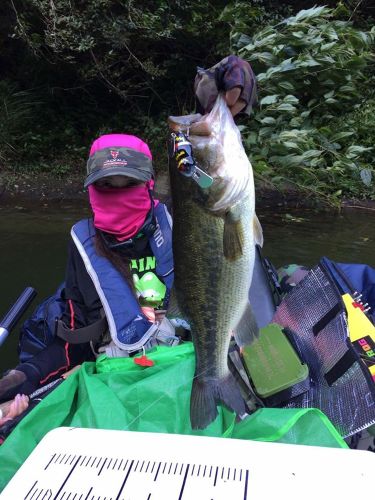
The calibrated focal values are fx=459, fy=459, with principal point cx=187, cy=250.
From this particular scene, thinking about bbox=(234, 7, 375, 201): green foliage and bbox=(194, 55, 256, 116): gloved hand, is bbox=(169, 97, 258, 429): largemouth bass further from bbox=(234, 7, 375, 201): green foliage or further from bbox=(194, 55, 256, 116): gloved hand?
bbox=(234, 7, 375, 201): green foliage

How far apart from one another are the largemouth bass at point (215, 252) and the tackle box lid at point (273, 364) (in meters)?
0.39

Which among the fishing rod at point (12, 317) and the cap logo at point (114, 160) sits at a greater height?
the cap logo at point (114, 160)

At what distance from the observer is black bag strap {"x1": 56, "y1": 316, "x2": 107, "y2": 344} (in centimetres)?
240

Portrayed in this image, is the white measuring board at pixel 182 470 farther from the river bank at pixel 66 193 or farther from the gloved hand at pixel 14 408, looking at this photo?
the river bank at pixel 66 193

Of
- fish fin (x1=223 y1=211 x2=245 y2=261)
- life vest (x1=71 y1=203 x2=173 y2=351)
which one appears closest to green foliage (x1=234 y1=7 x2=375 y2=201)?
life vest (x1=71 y1=203 x2=173 y2=351)

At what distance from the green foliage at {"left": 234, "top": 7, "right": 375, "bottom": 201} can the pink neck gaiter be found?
16.2 ft

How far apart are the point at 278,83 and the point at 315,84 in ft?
3.52

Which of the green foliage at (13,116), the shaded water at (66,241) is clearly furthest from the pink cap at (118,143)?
the green foliage at (13,116)

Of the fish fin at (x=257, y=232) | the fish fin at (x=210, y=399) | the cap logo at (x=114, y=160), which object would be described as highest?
the cap logo at (x=114, y=160)

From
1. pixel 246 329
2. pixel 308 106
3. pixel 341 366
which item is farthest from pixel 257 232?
pixel 308 106

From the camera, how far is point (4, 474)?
1719 millimetres

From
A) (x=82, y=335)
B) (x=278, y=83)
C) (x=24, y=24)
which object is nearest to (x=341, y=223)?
(x=278, y=83)

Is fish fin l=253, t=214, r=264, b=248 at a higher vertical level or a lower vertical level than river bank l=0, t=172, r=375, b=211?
higher

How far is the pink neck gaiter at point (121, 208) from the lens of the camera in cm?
233
